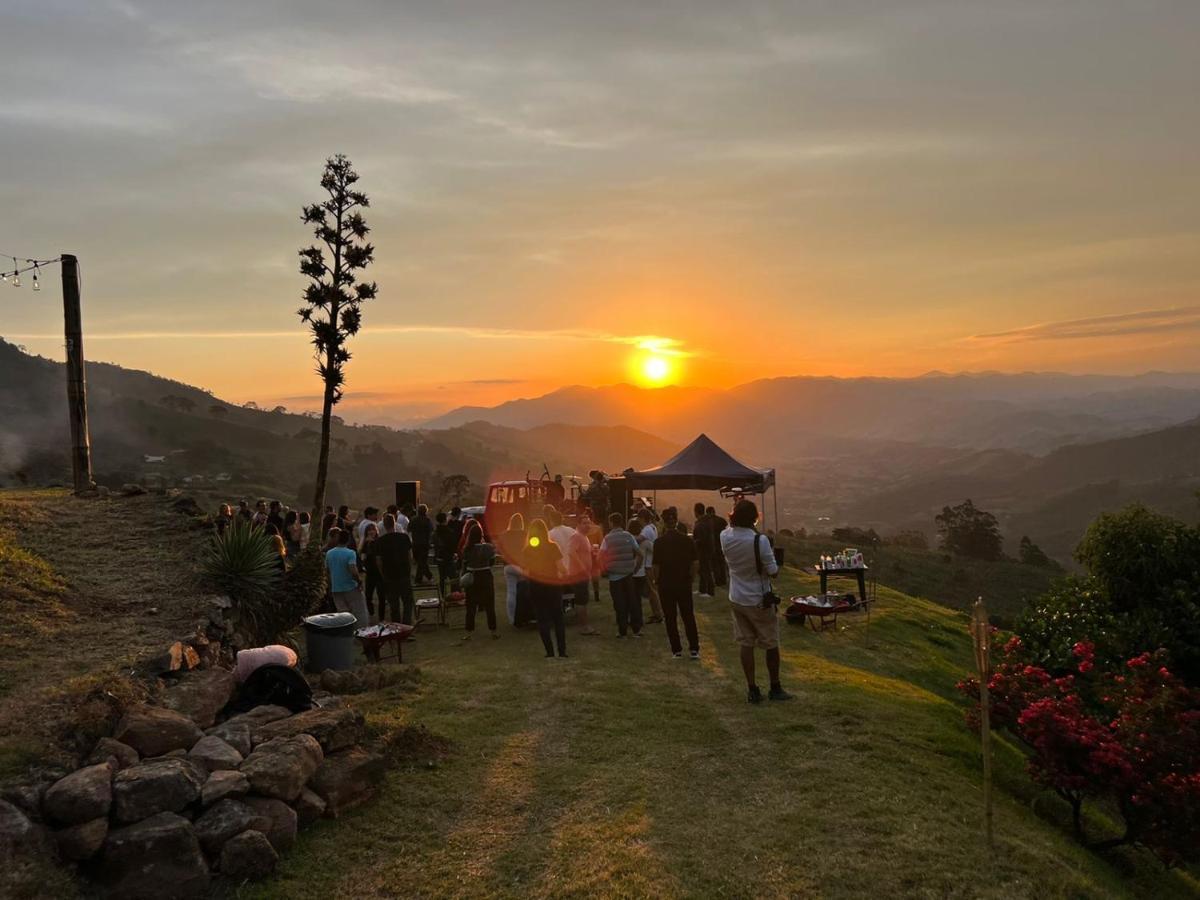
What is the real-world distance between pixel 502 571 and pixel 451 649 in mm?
8756

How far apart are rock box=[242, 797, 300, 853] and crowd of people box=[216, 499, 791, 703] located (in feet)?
16.1

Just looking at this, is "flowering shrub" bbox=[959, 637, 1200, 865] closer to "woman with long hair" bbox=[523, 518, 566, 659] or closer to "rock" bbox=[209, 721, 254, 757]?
"woman with long hair" bbox=[523, 518, 566, 659]

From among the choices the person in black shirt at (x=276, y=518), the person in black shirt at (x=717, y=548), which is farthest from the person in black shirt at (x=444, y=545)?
the person in black shirt at (x=717, y=548)

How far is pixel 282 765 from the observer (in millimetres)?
6008

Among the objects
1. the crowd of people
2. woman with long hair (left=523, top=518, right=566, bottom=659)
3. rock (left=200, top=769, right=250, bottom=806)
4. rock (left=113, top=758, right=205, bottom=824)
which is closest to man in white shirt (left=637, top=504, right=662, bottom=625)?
the crowd of people

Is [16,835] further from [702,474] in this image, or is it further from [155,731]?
[702,474]

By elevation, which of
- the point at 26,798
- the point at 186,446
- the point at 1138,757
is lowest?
the point at 1138,757

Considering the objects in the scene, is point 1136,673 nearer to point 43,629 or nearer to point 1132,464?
point 43,629

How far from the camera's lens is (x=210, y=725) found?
6.93 meters

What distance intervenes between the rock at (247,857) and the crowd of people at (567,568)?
16.9ft

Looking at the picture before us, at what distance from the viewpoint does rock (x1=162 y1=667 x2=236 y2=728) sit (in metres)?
6.84

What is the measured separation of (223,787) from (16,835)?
4.07ft

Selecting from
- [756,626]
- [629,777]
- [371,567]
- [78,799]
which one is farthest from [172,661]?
[371,567]

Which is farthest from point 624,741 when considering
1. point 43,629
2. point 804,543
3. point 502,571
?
point 804,543
